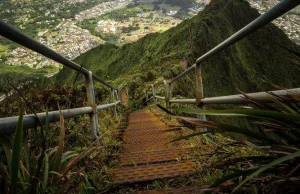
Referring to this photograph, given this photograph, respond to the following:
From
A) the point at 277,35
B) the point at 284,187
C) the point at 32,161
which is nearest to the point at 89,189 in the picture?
the point at 32,161

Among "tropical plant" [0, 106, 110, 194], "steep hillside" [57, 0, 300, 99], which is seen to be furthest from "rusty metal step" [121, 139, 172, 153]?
"steep hillside" [57, 0, 300, 99]

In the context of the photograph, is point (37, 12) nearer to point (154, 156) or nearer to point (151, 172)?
point (154, 156)

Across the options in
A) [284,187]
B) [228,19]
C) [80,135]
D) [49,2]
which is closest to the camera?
[284,187]

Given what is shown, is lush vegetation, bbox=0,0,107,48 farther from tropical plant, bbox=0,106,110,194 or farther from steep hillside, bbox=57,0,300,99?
tropical plant, bbox=0,106,110,194

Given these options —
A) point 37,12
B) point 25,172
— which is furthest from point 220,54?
point 37,12

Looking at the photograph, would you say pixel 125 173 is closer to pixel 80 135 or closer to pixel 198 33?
pixel 80 135

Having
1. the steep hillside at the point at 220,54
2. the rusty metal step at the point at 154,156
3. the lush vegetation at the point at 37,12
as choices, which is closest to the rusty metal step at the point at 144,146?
the rusty metal step at the point at 154,156

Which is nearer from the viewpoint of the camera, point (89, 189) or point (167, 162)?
point (89, 189)
